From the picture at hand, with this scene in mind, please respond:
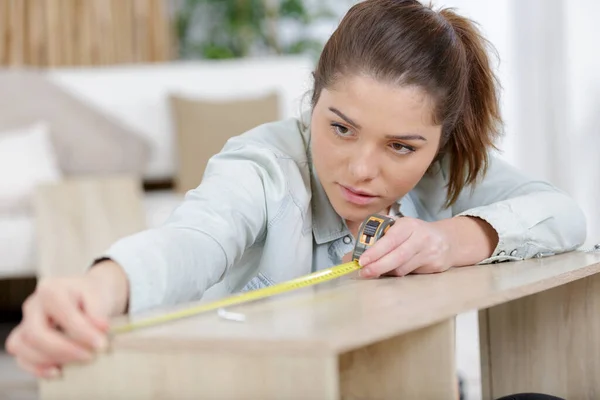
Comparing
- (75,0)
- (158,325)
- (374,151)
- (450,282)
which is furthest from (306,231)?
(75,0)

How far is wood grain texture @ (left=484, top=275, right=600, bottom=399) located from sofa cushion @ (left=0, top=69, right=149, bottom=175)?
261 centimetres

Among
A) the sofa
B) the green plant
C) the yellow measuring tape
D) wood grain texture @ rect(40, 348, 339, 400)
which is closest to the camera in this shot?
wood grain texture @ rect(40, 348, 339, 400)

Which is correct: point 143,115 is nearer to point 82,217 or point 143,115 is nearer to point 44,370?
point 82,217

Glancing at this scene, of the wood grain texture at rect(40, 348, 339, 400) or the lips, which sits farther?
the lips

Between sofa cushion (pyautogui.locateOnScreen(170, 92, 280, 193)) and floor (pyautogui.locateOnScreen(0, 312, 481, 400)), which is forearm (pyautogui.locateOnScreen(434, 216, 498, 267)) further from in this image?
sofa cushion (pyautogui.locateOnScreen(170, 92, 280, 193))

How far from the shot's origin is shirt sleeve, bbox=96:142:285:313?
0.96 metres

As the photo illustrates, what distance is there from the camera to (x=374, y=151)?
1296 millimetres

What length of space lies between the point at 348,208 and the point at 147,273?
0.49m

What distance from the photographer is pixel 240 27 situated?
5234mm

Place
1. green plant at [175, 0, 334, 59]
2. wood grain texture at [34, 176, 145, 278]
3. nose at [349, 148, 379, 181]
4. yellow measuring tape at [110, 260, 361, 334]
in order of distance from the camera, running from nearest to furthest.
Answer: yellow measuring tape at [110, 260, 361, 334] < nose at [349, 148, 379, 181] < wood grain texture at [34, 176, 145, 278] < green plant at [175, 0, 334, 59]

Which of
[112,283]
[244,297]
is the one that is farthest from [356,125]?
[112,283]

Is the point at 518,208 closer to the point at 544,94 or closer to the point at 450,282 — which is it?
the point at 450,282

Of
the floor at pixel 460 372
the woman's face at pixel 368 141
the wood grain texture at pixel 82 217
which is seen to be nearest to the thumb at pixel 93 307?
the woman's face at pixel 368 141

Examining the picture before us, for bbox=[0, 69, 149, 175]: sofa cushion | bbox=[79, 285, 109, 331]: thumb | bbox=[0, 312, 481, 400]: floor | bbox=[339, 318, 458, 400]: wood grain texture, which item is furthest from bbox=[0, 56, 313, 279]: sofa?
bbox=[79, 285, 109, 331]: thumb
